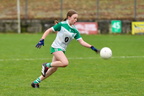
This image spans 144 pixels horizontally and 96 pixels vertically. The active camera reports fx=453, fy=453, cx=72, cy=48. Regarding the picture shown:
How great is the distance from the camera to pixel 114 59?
1803 cm

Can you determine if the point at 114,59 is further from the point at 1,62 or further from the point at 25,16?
the point at 25,16

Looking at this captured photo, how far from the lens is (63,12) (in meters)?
41.2

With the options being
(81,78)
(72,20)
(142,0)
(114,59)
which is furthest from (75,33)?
(142,0)

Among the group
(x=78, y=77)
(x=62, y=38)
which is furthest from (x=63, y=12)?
(x=62, y=38)

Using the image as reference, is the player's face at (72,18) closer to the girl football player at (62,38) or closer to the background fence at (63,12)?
the girl football player at (62,38)

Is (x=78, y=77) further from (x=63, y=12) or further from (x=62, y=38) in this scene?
(x=63, y=12)

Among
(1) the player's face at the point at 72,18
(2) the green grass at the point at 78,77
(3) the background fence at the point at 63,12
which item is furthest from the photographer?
(3) the background fence at the point at 63,12

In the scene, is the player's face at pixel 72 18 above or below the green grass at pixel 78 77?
above

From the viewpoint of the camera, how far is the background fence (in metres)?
36.7

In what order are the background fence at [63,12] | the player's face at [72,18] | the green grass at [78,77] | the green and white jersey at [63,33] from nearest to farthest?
1. the green grass at [78,77]
2. the player's face at [72,18]
3. the green and white jersey at [63,33]
4. the background fence at [63,12]

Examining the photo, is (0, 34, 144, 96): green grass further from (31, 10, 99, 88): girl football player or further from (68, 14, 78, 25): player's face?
(68, 14, 78, 25): player's face

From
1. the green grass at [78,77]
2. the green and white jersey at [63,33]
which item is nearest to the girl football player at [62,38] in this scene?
the green and white jersey at [63,33]

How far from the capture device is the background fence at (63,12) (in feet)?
120

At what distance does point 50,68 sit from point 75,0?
33.6m
